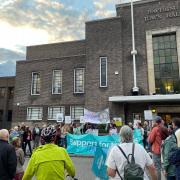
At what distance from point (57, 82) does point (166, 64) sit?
1177cm

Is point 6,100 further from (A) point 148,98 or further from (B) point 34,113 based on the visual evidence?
(A) point 148,98

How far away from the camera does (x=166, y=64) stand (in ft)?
82.3

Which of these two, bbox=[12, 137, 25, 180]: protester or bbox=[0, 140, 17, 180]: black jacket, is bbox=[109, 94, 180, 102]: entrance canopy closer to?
bbox=[12, 137, 25, 180]: protester

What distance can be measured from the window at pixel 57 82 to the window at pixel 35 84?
2.00 metres

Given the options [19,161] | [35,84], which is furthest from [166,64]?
[19,161]

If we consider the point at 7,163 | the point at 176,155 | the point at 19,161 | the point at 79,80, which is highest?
the point at 79,80

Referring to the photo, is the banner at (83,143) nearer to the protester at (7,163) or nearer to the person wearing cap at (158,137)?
the person wearing cap at (158,137)

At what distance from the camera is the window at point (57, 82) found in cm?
2861

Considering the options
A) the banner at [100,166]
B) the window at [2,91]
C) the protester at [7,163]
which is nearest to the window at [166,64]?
the banner at [100,166]

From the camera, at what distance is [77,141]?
15430 mm

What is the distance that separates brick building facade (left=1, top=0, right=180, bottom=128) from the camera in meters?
24.5

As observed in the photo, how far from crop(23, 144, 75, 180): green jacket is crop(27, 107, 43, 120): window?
25.1 meters

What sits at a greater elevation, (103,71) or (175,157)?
(103,71)

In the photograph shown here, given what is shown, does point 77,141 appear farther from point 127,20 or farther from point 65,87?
point 127,20
